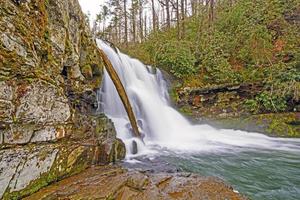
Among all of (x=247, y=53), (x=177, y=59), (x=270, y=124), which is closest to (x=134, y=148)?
(x=270, y=124)

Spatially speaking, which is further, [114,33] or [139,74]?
[114,33]

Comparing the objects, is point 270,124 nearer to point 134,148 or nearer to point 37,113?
point 134,148

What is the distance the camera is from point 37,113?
3350 millimetres

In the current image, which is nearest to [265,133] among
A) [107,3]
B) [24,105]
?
[24,105]

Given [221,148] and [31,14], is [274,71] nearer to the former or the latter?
[221,148]

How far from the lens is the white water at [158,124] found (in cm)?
705

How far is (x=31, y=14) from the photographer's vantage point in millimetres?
3877

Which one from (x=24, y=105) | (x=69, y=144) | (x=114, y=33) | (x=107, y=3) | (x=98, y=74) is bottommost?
(x=69, y=144)

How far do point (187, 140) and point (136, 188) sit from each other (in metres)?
5.00

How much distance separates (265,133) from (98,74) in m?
6.00

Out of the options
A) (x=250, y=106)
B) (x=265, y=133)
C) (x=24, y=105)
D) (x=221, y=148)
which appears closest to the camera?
(x=24, y=105)

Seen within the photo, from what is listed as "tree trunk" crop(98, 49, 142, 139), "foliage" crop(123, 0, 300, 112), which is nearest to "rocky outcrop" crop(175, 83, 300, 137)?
"foliage" crop(123, 0, 300, 112)

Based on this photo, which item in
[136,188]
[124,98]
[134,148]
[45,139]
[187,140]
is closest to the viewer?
[136,188]

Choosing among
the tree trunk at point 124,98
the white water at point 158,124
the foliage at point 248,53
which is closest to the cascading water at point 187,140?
the white water at point 158,124
